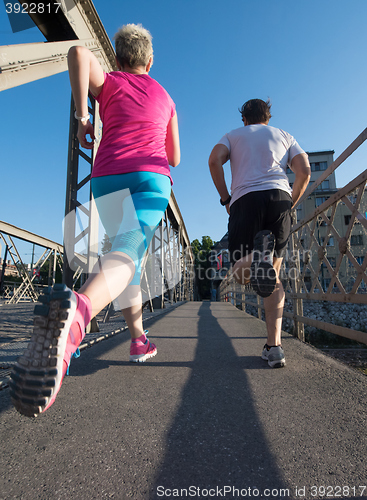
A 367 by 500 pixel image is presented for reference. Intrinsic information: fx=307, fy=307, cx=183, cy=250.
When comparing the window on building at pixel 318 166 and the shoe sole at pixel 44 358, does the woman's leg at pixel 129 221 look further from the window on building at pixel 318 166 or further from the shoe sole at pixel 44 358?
the window on building at pixel 318 166

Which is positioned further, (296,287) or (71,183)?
(296,287)

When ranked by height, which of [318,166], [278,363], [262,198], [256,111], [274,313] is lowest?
[278,363]

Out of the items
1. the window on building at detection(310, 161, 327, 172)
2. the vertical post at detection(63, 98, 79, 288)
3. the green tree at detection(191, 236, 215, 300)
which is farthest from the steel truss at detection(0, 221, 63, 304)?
the window on building at detection(310, 161, 327, 172)

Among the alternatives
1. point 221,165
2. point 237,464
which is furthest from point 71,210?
point 237,464

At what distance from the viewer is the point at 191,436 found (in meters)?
0.99

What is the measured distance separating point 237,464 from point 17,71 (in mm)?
2852

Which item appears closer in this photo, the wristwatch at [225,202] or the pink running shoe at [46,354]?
the pink running shoe at [46,354]

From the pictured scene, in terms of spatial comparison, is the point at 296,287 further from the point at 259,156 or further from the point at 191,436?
the point at 191,436

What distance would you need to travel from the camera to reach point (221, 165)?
222 centimetres

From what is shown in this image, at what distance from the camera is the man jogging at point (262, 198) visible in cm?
193

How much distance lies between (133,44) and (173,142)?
0.56 metres

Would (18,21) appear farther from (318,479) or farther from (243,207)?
(318,479)

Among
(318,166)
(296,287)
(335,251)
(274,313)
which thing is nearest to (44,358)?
(274,313)

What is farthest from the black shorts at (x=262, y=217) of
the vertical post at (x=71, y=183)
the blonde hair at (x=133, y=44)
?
the vertical post at (x=71, y=183)
